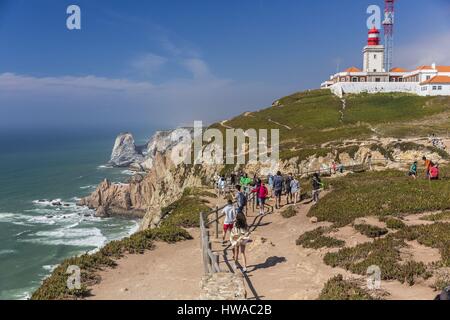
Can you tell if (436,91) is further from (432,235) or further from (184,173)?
(432,235)

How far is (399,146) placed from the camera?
147 feet

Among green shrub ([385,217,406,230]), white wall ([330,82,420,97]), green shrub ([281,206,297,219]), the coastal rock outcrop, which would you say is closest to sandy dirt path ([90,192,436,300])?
green shrub ([385,217,406,230])

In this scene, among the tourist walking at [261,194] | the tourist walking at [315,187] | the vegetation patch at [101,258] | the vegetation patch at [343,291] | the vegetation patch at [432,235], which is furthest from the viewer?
the tourist walking at [315,187]

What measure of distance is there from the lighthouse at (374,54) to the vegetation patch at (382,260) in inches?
3864

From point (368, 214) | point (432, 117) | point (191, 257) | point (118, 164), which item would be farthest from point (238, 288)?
point (118, 164)

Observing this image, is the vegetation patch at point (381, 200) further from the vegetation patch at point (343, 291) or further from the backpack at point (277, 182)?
the vegetation patch at point (343, 291)

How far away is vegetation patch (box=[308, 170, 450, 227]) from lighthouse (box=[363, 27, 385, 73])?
85.0 m

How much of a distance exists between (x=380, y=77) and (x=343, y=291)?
104 m

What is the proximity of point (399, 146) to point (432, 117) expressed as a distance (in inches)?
1178

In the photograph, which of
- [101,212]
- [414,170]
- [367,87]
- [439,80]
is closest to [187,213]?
[414,170]

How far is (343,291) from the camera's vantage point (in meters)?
11.3

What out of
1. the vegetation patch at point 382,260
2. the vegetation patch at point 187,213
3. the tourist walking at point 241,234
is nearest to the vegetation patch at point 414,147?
the vegetation patch at point 187,213

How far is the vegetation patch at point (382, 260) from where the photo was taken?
12.6 m
